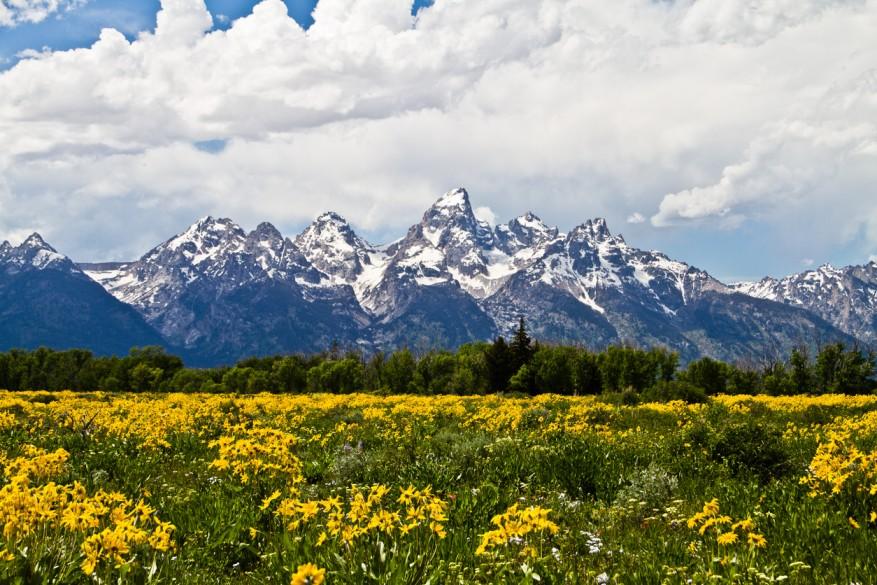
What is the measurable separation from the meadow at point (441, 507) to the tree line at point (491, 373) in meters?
50.9

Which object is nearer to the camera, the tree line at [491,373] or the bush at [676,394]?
the bush at [676,394]

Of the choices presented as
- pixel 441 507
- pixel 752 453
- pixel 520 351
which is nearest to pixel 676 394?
pixel 752 453

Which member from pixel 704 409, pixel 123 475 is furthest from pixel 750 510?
pixel 704 409

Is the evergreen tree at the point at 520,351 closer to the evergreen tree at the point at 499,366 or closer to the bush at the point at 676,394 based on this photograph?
the evergreen tree at the point at 499,366

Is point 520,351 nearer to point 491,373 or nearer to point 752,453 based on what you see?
point 491,373

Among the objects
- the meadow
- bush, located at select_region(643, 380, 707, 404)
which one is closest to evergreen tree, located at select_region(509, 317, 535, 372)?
bush, located at select_region(643, 380, 707, 404)

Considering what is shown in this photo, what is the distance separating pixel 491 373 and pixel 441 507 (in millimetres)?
86703

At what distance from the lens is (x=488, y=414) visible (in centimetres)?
2170

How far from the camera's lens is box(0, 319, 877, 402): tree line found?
85.5 m

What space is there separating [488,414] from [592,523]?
1321cm

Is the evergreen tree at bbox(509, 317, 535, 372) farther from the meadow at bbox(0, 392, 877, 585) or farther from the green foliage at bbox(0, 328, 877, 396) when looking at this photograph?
the meadow at bbox(0, 392, 877, 585)

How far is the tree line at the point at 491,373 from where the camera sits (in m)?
85.5

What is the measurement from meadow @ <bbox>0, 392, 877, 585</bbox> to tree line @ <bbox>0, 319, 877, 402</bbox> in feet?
167

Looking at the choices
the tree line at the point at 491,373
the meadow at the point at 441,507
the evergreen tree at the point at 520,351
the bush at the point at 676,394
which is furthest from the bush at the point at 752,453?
the evergreen tree at the point at 520,351
